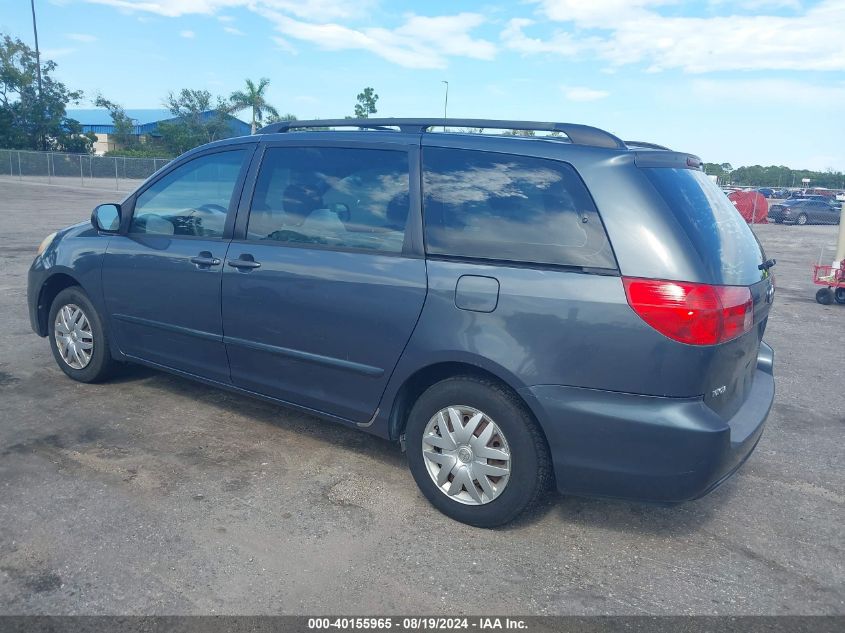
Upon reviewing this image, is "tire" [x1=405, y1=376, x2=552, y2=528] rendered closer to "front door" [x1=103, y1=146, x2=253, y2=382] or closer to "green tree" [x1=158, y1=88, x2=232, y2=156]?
"front door" [x1=103, y1=146, x2=253, y2=382]

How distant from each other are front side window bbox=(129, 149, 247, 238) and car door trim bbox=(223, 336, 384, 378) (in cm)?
67

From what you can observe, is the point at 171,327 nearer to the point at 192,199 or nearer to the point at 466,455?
the point at 192,199

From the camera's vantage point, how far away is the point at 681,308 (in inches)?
112

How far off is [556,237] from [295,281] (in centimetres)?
146

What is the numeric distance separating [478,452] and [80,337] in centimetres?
327

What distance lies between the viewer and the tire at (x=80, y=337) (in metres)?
4.97

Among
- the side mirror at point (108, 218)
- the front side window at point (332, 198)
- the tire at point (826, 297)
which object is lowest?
the tire at point (826, 297)

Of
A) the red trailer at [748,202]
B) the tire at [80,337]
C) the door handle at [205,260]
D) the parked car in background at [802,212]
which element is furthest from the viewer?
the parked car in background at [802,212]

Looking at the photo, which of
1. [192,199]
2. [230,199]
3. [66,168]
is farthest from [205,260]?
[66,168]

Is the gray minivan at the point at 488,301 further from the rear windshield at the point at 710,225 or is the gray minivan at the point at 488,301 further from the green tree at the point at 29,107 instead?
the green tree at the point at 29,107

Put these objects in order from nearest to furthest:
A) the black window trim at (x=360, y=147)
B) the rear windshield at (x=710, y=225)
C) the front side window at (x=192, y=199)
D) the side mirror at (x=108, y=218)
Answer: the rear windshield at (x=710, y=225) → the black window trim at (x=360, y=147) → the front side window at (x=192, y=199) → the side mirror at (x=108, y=218)

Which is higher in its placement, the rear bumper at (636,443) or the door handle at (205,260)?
the door handle at (205,260)

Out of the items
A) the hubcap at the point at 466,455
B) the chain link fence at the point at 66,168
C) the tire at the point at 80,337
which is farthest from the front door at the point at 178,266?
the chain link fence at the point at 66,168

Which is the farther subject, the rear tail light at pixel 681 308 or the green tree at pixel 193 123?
the green tree at pixel 193 123
